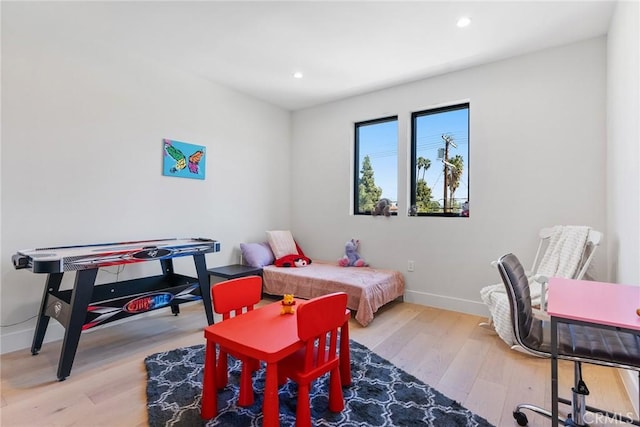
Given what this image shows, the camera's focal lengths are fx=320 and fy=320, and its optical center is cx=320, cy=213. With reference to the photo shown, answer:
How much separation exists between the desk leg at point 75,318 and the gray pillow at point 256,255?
6.16 feet

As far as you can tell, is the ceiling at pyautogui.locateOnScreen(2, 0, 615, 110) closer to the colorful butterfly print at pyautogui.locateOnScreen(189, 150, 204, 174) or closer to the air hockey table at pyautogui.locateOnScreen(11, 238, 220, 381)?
the colorful butterfly print at pyautogui.locateOnScreen(189, 150, 204, 174)

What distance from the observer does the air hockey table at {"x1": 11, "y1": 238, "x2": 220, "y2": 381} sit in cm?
205

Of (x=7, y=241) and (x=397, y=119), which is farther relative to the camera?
(x=397, y=119)

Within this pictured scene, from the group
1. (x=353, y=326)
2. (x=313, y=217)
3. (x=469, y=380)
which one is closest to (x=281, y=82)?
(x=313, y=217)

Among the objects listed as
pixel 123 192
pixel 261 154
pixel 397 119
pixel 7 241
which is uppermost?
pixel 397 119

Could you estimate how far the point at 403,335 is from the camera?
2.77m

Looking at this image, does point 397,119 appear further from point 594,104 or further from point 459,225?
point 594,104

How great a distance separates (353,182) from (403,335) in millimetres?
2137

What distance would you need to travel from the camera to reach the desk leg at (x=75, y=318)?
2.03m

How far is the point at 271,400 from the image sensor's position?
1.38 meters

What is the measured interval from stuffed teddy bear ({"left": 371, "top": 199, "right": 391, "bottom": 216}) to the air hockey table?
1956 millimetres

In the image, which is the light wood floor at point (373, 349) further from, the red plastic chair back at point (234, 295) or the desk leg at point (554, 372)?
the red plastic chair back at point (234, 295)

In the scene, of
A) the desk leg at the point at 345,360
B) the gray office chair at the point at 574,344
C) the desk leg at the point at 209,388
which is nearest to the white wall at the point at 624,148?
the gray office chair at the point at 574,344

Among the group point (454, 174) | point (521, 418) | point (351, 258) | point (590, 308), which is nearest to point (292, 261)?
point (351, 258)
